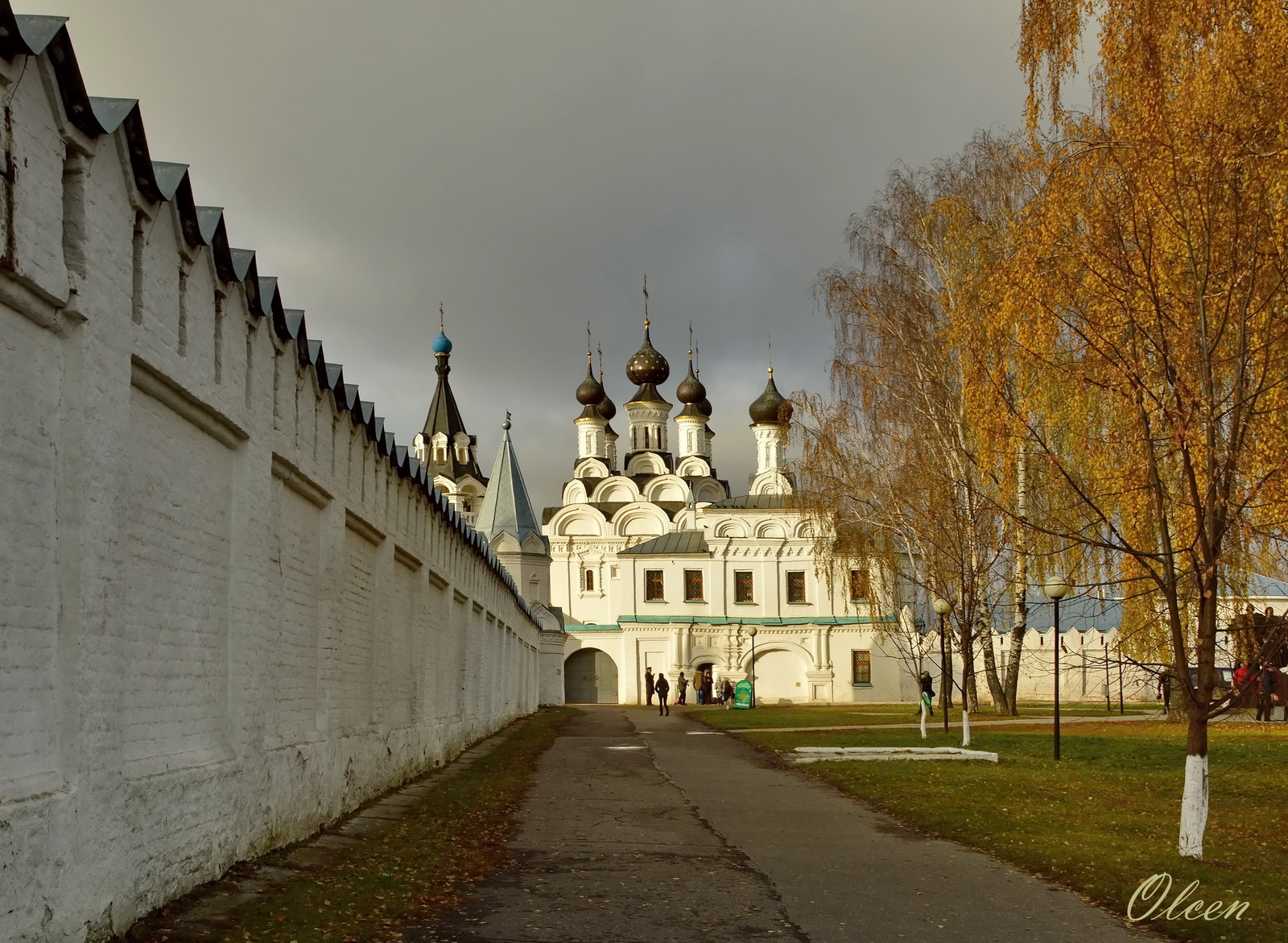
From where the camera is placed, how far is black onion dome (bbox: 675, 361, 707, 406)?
76.6 meters

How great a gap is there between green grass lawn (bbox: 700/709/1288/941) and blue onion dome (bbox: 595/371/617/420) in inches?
2176

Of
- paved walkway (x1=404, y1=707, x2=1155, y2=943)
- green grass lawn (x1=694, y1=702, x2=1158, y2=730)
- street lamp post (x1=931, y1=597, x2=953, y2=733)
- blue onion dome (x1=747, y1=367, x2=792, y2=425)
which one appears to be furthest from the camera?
blue onion dome (x1=747, y1=367, x2=792, y2=425)

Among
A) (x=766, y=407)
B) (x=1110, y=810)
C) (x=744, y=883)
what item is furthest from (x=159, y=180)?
(x=766, y=407)

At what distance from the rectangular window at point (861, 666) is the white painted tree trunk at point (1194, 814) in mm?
48171

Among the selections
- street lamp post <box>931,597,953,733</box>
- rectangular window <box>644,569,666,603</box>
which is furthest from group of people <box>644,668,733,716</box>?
street lamp post <box>931,597,953,733</box>

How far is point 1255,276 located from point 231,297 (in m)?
6.97

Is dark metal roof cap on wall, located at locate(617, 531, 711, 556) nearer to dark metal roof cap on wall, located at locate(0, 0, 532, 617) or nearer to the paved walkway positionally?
the paved walkway

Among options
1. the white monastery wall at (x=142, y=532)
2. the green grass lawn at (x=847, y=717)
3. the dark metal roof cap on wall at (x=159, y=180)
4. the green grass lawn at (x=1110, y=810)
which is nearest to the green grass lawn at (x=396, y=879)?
the white monastery wall at (x=142, y=532)

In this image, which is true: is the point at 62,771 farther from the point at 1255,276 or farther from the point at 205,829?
the point at 1255,276

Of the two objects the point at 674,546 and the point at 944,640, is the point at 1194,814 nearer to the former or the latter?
the point at 944,640

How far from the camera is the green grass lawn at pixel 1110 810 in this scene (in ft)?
25.5

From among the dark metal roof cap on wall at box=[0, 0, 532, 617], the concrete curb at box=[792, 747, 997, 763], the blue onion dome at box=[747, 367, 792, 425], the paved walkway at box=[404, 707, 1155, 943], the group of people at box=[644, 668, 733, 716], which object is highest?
the blue onion dome at box=[747, 367, 792, 425]

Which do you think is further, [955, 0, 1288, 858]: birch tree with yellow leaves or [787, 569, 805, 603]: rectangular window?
[787, 569, 805, 603]: rectangular window

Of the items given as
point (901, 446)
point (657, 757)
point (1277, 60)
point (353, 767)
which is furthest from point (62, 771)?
point (901, 446)
